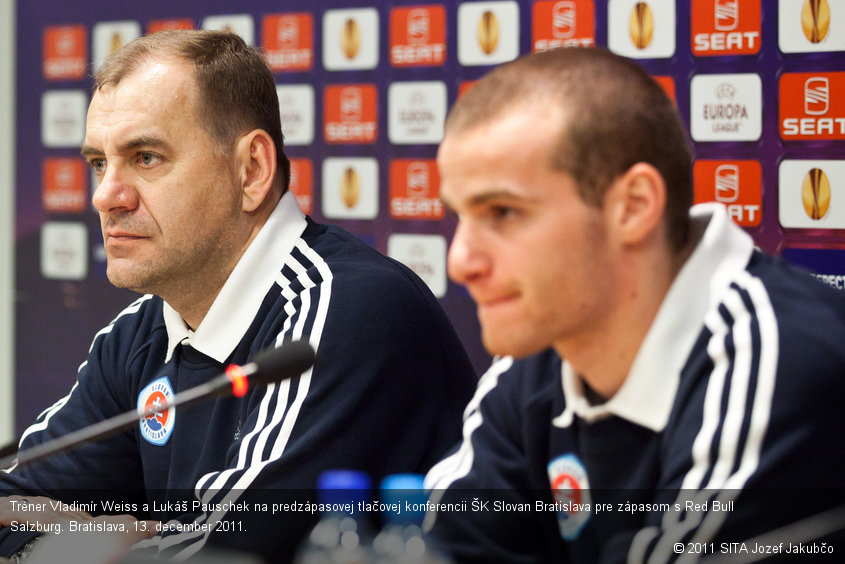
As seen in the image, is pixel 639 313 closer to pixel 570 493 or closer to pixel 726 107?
pixel 570 493

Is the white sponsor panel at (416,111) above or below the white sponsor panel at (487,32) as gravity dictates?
below

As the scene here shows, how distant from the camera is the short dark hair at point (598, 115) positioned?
3.52 ft

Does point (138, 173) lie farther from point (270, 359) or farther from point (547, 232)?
point (547, 232)

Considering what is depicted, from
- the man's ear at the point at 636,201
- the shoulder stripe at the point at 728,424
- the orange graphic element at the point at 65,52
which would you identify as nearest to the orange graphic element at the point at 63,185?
the orange graphic element at the point at 65,52

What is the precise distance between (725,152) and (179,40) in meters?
1.09

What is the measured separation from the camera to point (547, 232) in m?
1.08

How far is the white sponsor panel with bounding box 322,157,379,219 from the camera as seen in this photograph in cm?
250

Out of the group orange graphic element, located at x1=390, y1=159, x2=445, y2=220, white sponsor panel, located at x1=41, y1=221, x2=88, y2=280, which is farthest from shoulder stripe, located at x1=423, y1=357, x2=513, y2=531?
white sponsor panel, located at x1=41, y1=221, x2=88, y2=280

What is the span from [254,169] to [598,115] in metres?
0.89

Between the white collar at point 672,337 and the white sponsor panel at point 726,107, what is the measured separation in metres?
1.01

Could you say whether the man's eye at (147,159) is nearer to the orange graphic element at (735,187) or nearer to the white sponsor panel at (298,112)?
the white sponsor panel at (298,112)

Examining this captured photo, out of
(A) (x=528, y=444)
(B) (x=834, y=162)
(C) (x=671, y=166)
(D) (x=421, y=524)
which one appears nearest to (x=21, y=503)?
(D) (x=421, y=524)

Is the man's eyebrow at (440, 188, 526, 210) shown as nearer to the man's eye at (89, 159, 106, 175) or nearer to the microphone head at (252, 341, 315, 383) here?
Answer: the microphone head at (252, 341, 315, 383)

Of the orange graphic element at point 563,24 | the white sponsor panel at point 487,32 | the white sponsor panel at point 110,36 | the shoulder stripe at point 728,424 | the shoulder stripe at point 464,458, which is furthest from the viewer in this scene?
the white sponsor panel at point 110,36
